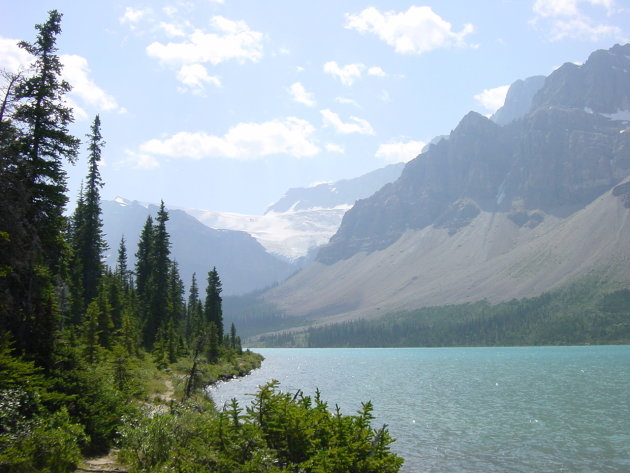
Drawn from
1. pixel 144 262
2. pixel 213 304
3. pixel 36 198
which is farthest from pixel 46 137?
pixel 213 304

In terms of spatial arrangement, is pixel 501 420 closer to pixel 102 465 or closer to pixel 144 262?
pixel 102 465

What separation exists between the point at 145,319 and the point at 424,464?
5430cm

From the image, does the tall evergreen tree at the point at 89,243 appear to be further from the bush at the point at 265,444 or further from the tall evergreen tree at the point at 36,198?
the bush at the point at 265,444

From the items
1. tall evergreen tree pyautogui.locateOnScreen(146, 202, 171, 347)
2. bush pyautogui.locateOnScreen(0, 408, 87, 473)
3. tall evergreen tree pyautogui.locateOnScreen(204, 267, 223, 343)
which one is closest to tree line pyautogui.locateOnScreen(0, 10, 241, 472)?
bush pyautogui.locateOnScreen(0, 408, 87, 473)

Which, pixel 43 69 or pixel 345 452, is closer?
pixel 345 452

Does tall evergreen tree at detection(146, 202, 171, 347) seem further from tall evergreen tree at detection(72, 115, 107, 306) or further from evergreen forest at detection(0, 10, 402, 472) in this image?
evergreen forest at detection(0, 10, 402, 472)

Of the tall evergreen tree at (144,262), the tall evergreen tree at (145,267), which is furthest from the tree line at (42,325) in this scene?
the tall evergreen tree at (144,262)

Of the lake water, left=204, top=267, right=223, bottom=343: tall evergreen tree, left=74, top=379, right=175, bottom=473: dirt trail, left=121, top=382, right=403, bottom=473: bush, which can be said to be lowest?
the lake water

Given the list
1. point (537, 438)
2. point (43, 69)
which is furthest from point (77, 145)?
point (537, 438)

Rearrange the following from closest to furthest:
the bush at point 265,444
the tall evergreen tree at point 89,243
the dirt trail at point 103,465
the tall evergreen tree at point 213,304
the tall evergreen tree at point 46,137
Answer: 1. the bush at point 265,444
2. the dirt trail at point 103,465
3. the tall evergreen tree at point 46,137
4. the tall evergreen tree at point 89,243
5. the tall evergreen tree at point 213,304

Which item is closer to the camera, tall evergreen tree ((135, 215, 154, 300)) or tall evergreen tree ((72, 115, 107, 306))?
tall evergreen tree ((72, 115, 107, 306))

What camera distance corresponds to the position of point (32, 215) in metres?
27.5

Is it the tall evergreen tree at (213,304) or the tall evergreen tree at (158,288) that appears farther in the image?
the tall evergreen tree at (213,304)

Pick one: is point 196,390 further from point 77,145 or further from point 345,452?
point 345,452
